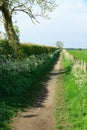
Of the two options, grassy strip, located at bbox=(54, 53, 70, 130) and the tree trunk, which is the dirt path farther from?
the tree trunk

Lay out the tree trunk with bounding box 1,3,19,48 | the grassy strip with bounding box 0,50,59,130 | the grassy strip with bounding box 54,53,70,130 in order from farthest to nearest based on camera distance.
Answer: the tree trunk with bounding box 1,3,19,48 < the grassy strip with bounding box 0,50,59,130 < the grassy strip with bounding box 54,53,70,130

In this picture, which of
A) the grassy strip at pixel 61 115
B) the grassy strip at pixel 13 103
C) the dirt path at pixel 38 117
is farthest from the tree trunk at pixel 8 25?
the dirt path at pixel 38 117

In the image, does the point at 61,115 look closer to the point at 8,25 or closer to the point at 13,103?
the point at 13,103

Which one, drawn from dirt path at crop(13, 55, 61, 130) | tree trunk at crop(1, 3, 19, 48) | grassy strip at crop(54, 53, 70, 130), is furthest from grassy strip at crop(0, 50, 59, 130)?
tree trunk at crop(1, 3, 19, 48)

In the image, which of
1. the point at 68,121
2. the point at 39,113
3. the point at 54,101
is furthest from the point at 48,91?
the point at 68,121

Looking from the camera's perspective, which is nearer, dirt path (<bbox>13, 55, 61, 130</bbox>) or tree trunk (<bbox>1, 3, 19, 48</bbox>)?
dirt path (<bbox>13, 55, 61, 130</bbox>)

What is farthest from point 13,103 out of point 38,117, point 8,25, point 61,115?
point 8,25

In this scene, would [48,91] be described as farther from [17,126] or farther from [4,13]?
[4,13]

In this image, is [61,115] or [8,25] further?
[8,25]

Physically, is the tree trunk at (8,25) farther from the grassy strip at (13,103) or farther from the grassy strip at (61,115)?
the grassy strip at (61,115)

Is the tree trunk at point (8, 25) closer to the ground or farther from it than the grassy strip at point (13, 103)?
farther from it

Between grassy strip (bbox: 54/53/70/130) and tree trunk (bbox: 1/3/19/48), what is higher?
tree trunk (bbox: 1/3/19/48)

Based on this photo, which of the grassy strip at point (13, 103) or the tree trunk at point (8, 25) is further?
the tree trunk at point (8, 25)

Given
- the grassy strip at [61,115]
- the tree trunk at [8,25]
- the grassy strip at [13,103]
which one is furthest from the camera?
the tree trunk at [8,25]
